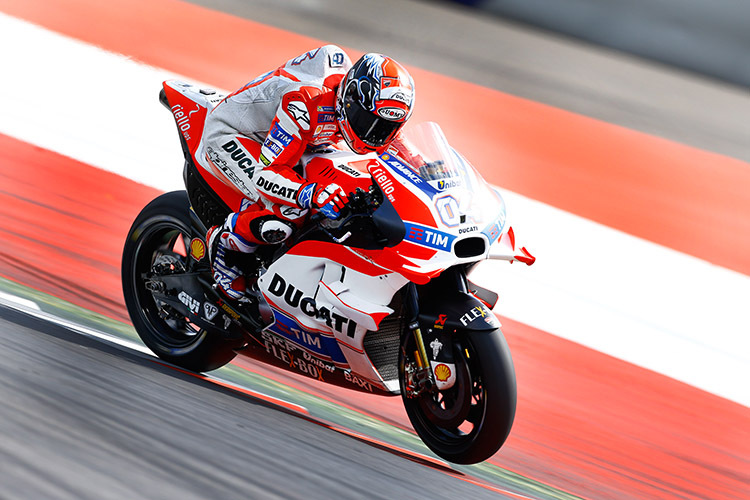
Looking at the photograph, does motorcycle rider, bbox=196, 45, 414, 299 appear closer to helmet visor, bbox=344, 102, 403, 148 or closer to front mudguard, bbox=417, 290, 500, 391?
helmet visor, bbox=344, 102, 403, 148

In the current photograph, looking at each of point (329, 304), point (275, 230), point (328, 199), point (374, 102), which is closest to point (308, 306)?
point (329, 304)

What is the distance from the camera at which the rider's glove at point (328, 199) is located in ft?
11.8

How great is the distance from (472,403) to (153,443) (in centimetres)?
139

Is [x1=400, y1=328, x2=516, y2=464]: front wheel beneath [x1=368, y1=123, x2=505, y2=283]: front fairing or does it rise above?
beneath

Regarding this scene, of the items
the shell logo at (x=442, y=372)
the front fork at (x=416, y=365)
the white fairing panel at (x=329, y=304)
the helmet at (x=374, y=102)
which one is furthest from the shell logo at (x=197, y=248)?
the shell logo at (x=442, y=372)

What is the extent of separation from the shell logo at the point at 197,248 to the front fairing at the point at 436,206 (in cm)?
120

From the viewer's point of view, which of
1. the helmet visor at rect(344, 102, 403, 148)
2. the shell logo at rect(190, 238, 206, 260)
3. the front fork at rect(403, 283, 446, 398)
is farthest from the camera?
the shell logo at rect(190, 238, 206, 260)

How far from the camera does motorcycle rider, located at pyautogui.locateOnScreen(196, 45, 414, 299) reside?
3664mm

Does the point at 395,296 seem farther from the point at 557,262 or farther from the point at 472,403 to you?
the point at 557,262

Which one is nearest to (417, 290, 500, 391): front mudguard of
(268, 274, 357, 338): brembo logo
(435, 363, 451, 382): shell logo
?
(435, 363, 451, 382): shell logo

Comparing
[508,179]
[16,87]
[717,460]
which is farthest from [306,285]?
[16,87]

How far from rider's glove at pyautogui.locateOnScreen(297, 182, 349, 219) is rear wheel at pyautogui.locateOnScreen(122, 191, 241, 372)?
3.74ft

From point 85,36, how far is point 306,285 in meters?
8.47

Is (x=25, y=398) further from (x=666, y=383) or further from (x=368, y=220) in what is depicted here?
(x=666, y=383)
